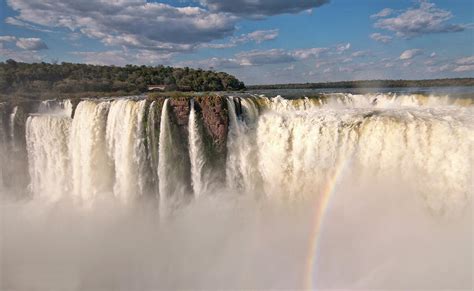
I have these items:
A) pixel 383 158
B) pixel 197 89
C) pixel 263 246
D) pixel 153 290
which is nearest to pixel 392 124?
pixel 383 158

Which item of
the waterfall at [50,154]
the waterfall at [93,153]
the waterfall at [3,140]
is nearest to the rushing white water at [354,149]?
the waterfall at [93,153]

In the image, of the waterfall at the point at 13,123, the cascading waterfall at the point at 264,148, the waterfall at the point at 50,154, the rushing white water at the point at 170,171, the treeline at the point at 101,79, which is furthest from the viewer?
the treeline at the point at 101,79

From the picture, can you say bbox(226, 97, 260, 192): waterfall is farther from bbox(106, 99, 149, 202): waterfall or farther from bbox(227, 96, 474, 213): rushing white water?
bbox(106, 99, 149, 202): waterfall

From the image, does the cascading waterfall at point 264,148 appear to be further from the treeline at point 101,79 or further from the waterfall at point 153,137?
the treeline at point 101,79

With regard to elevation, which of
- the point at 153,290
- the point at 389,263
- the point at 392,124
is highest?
the point at 392,124

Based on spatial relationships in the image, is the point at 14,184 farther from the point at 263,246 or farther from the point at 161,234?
the point at 263,246

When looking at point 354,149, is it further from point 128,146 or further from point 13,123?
point 13,123

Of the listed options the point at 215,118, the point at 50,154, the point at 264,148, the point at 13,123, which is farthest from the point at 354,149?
the point at 13,123
